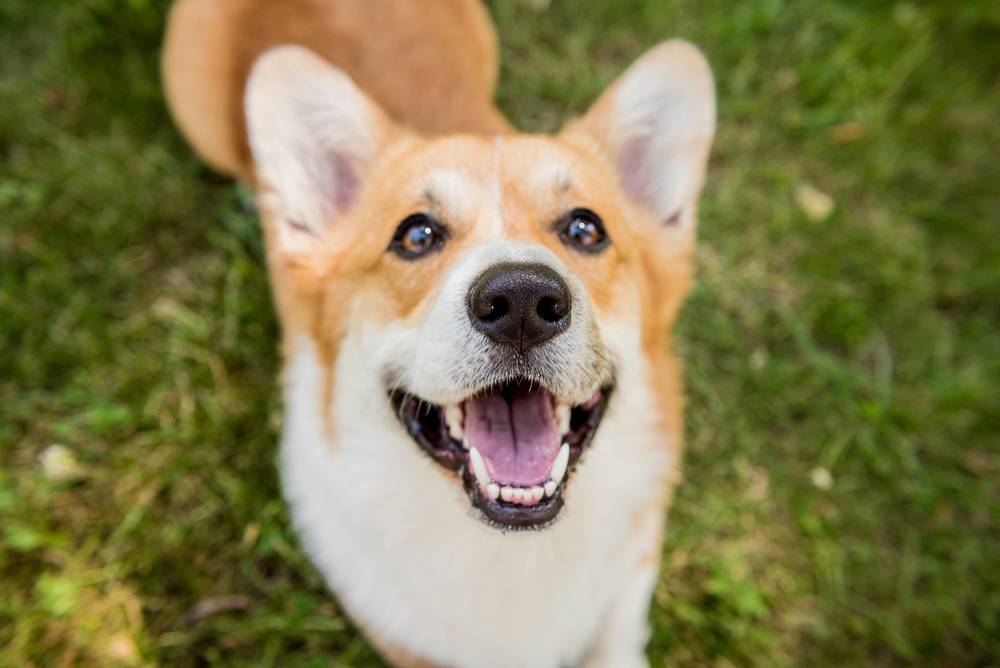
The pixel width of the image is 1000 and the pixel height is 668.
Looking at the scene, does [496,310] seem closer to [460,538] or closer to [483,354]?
[483,354]

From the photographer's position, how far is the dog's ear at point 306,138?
2.15 meters

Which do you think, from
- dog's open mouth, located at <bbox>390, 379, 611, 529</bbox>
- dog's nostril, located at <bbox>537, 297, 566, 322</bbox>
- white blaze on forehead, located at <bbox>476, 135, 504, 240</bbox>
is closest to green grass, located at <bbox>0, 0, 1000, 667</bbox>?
dog's open mouth, located at <bbox>390, 379, 611, 529</bbox>

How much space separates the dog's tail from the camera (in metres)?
2.76

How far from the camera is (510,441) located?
76.6 inches

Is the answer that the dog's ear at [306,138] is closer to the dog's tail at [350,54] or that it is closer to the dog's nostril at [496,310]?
the dog's tail at [350,54]

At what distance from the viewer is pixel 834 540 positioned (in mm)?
3193

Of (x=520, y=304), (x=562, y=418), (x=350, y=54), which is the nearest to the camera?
(x=520, y=304)

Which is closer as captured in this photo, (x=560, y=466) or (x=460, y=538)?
(x=560, y=466)

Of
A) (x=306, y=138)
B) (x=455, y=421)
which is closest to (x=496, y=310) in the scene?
(x=455, y=421)

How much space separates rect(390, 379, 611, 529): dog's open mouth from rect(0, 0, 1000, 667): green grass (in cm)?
120

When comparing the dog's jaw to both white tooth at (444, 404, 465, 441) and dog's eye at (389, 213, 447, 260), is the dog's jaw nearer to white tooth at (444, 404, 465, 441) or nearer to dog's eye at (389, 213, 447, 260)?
white tooth at (444, 404, 465, 441)

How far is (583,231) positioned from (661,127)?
510 mm

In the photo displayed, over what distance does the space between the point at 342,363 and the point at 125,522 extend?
1.36 meters

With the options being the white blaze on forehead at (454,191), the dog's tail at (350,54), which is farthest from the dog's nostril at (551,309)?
the dog's tail at (350,54)
